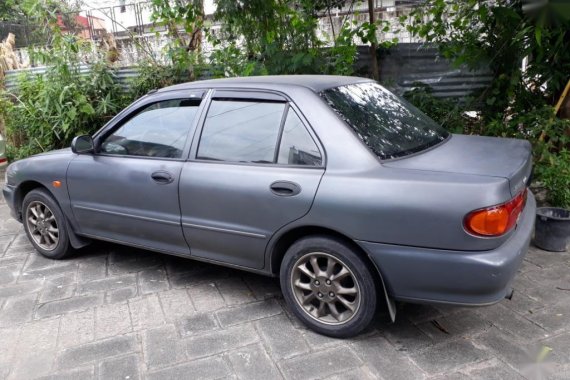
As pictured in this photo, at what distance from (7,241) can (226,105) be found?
3.19 meters

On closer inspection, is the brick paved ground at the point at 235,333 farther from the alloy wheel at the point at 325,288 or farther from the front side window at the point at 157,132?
the front side window at the point at 157,132

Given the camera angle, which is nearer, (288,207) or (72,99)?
(288,207)

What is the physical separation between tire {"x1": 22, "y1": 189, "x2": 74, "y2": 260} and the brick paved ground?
0.35 meters

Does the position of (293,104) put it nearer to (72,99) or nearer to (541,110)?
(541,110)

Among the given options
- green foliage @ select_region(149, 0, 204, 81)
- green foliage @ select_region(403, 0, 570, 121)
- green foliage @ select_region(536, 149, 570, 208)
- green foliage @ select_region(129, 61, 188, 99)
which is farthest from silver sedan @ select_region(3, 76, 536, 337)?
green foliage @ select_region(129, 61, 188, 99)

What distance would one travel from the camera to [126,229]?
3771mm

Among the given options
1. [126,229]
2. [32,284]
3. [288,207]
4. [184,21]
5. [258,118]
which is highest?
[184,21]

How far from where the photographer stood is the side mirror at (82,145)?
3844 millimetres

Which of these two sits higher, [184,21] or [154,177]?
[184,21]

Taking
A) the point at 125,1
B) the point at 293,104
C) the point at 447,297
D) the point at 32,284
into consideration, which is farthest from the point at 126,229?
the point at 125,1

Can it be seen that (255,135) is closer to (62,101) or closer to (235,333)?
(235,333)

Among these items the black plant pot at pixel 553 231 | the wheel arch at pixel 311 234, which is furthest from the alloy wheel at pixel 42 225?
the black plant pot at pixel 553 231

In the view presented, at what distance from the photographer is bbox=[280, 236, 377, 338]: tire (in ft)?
9.16

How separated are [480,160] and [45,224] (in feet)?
12.0
